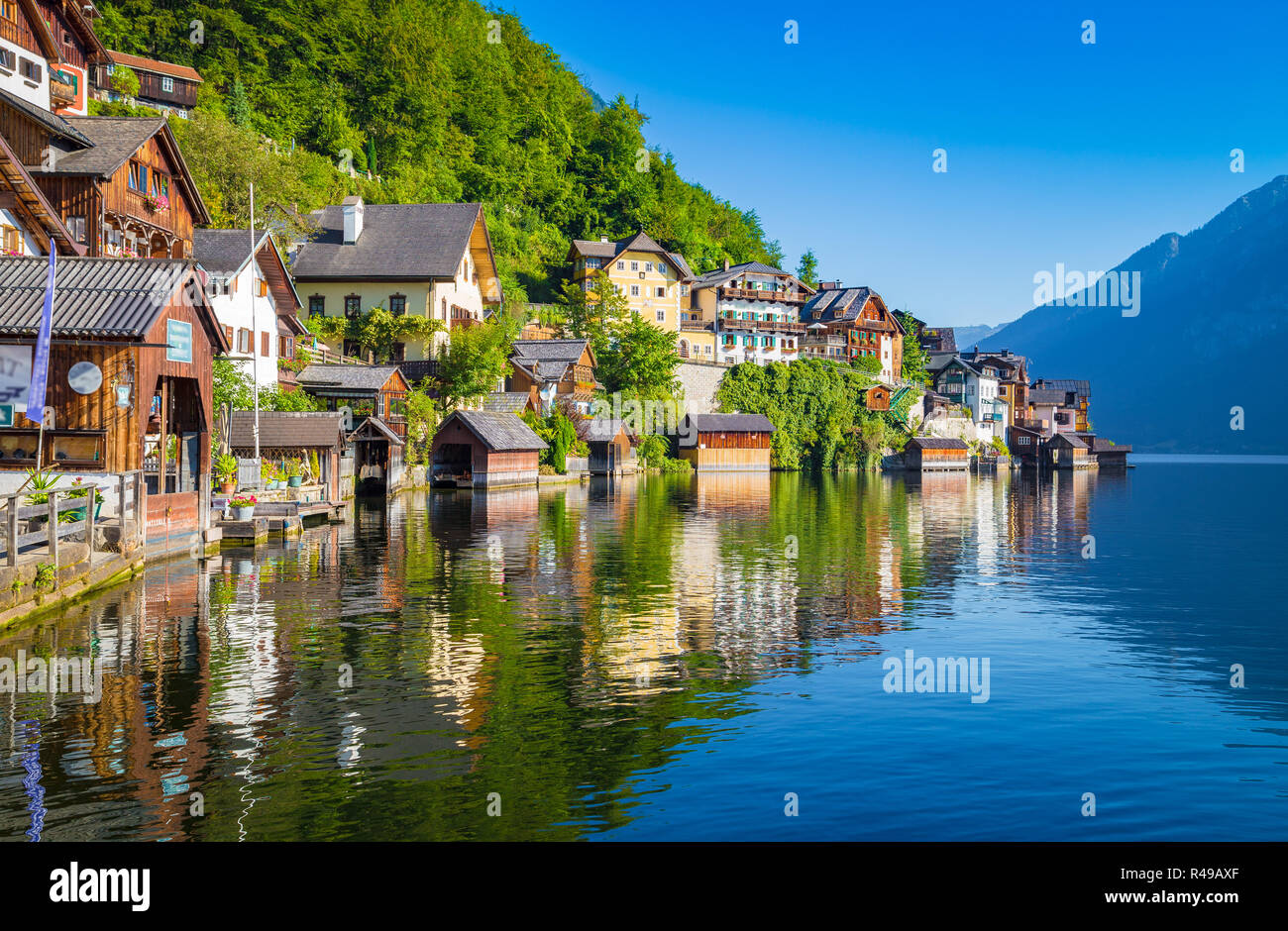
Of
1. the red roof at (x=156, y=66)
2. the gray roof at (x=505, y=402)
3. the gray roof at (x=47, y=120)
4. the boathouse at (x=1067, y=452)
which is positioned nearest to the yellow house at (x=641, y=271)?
the gray roof at (x=505, y=402)

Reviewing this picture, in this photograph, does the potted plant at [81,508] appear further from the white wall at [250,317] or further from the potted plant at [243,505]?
the white wall at [250,317]

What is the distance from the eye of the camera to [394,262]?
85.1 metres

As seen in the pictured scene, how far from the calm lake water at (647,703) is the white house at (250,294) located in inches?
875

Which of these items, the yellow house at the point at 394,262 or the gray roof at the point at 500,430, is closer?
the gray roof at the point at 500,430

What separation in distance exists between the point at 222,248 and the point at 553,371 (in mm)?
40189

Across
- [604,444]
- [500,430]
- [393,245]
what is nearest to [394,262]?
[393,245]

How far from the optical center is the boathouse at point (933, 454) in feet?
456

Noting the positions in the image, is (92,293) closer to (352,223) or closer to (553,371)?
(352,223)

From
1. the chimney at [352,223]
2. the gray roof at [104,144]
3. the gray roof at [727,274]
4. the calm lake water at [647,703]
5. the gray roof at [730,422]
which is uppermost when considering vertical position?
the gray roof at [727,274]

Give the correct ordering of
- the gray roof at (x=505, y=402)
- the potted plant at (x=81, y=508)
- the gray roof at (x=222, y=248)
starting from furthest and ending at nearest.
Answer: the gray roof at (x=505, y=402) → the gray roof at (x=222, y=248) → the potted plant at (x=81, y=508)

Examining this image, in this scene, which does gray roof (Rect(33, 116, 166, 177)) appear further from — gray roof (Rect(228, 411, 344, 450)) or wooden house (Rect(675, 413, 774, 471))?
wooden house (Rect(675, 413, 774, 471))

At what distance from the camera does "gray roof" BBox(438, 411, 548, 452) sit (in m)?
74.9

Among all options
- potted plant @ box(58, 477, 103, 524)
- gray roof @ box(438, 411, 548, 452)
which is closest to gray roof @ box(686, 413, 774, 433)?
gray roof @ box(438, 411, 548, 452)
